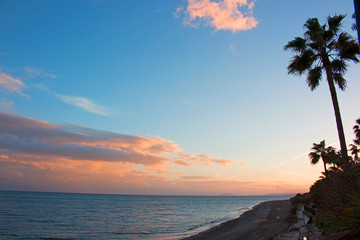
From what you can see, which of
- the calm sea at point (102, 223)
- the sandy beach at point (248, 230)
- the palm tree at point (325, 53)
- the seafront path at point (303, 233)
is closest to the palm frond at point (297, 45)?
the palm tree at point (325, 53)

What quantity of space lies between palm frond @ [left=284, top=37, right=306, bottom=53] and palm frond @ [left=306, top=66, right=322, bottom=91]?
59.3 inches

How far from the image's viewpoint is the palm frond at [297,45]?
52.3 feet

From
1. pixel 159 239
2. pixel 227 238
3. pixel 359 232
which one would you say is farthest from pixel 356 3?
pixel 159 239

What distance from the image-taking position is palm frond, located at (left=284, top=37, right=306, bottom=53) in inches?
627

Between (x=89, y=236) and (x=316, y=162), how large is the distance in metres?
41.1

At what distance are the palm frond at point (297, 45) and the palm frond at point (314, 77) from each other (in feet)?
4.94

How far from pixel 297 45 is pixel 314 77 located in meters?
2.36

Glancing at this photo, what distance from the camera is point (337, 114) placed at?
1407 centimetres

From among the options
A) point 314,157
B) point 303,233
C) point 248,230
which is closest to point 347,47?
point 303,233

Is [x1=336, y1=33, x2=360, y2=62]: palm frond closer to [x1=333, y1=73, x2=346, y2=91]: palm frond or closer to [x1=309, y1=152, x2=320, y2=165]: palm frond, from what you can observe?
[x1=333, y1=73, x2=346, y2=91]: palm frond

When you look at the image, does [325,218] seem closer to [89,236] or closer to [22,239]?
[89,236]

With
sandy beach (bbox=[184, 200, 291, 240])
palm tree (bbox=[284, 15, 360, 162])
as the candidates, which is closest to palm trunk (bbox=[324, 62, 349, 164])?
palm tree (bbox=[284, 15, 360, 162])

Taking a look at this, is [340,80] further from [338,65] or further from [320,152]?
[320,152]

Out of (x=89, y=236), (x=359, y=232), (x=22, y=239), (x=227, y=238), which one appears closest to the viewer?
(x=359, y=232)
